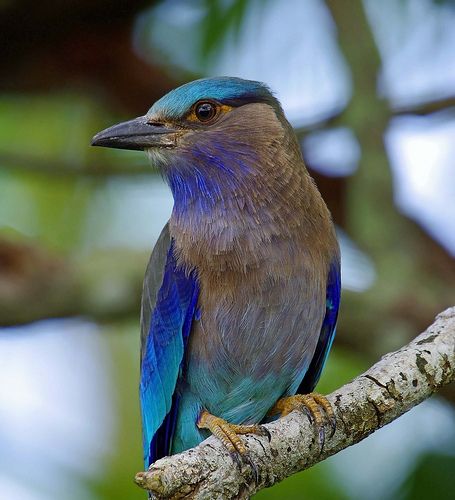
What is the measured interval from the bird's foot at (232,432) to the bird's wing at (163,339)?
0.24 meters

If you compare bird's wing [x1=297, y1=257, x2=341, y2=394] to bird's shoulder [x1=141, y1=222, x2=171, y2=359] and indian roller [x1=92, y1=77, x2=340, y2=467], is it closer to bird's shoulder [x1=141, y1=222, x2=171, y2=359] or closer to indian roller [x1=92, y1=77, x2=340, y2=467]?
indian roller [x1=92, y1=77, x2=340, y2=467]

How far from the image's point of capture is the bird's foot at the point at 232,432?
4129 mm

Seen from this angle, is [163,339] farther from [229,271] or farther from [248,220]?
[248,220]

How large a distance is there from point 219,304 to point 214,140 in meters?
0.85

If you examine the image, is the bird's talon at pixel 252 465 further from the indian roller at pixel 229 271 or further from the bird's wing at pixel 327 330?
the bird's wing at pixel 327 330

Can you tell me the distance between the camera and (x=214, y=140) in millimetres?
5457

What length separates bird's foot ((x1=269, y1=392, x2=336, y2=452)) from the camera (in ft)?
14.3

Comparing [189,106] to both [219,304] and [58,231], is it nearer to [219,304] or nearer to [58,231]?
[219,304]

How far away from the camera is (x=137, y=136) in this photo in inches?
213

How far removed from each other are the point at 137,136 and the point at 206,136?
32 cm

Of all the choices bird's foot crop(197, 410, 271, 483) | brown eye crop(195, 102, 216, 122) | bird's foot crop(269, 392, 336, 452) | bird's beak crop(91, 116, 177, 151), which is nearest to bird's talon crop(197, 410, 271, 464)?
bird's foot crop(197, 410, 271, 483)

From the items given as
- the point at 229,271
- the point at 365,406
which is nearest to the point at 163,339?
the point at 229,271

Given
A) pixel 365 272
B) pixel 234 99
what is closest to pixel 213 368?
pixel 234 99

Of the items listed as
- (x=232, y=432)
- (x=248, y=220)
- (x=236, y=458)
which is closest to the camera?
(x=236, y=458)
